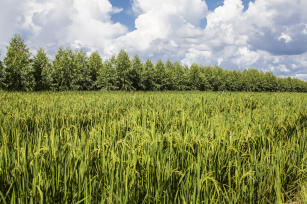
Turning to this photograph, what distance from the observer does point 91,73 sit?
1359 inches

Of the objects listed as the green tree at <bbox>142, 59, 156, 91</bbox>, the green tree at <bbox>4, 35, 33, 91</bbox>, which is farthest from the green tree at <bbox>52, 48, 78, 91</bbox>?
the green tree at <bbox>142, 59, 156, 91</bbox>

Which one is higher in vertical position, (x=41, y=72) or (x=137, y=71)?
(x=137, y=71)

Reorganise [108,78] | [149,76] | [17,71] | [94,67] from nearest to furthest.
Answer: [17,71]
[108,78]
[94,67]
[149,76]

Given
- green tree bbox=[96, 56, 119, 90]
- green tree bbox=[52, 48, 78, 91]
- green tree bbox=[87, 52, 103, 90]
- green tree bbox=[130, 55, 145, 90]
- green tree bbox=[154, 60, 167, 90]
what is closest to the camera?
green tree bbox=[52, 48, 78, 91]

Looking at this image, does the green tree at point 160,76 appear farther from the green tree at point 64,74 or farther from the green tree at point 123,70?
the green tree at point 64,74

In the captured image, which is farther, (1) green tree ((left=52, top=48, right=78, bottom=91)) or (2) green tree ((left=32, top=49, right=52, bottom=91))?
(1) green tree ((left=52, top=48, right=78, bottom=91))

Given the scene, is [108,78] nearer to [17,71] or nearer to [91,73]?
[91,73]

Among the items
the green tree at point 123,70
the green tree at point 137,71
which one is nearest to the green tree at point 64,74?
the green tree at point 123,70

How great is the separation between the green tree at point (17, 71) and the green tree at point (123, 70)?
12.7 metres

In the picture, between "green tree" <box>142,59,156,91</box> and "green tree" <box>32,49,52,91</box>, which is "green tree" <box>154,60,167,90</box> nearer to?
"green tree" <box>142,59,156,91</box>

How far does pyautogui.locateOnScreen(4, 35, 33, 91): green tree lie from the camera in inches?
918

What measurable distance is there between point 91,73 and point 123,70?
6774 millimetres

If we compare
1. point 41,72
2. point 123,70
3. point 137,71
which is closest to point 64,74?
point 41,72

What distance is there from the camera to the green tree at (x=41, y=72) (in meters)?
26.1
